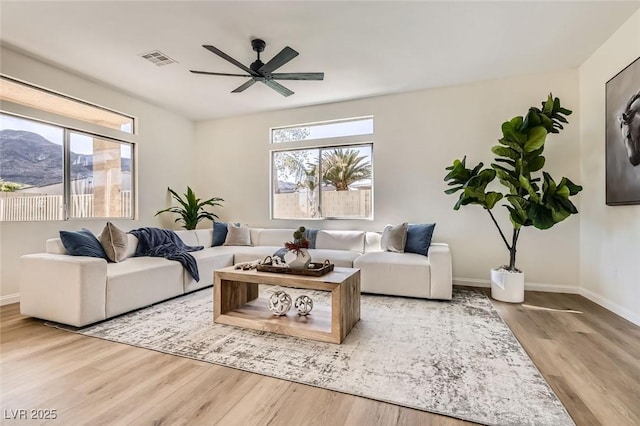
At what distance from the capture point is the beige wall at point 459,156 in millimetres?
3828

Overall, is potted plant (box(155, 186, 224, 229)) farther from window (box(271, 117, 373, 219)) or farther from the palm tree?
the palm tree

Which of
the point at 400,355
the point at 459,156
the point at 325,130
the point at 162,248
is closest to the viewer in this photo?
the point at 400,355

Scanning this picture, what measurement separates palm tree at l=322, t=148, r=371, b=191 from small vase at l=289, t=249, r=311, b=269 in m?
2.55

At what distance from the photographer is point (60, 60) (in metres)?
3.54

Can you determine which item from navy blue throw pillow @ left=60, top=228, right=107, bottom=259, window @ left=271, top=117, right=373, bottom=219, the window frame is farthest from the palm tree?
navy blue throw pillow @ left=60, top=228, right=107, bottom=259

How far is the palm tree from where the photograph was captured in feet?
16.0

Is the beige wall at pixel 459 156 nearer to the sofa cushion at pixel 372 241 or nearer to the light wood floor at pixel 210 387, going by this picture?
the sofa cushion at pixel 372 241

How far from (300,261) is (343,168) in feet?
9.04

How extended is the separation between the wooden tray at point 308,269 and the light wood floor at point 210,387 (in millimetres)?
871

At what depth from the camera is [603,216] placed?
129 inches

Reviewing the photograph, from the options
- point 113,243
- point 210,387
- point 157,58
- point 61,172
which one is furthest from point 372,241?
point 61,172

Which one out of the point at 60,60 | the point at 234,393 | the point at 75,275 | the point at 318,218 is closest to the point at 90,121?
the point at 60,60

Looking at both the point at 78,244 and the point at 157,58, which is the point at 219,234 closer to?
the point at 78,244

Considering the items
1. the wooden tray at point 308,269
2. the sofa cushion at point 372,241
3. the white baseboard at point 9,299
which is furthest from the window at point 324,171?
the white baseboard at point 9,299
